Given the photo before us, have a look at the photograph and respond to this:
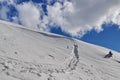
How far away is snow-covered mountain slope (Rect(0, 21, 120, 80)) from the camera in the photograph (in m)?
17.5

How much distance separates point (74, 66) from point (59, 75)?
4025 millimetres

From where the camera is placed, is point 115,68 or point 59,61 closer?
point 59,61

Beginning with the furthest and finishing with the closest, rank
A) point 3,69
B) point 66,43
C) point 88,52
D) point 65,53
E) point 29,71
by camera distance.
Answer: point 66,43 < point 88,52 < point 65,53 < point 29,71 < point 3,69

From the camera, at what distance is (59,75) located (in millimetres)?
18625

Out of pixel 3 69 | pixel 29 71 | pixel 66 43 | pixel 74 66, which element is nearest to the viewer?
pixel 3 69

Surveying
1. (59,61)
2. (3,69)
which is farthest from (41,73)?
(59,61)

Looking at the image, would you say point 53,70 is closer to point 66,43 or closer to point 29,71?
point 29,71

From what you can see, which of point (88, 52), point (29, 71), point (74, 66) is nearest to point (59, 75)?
point (29, 71)

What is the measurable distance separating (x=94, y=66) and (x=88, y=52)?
642cm

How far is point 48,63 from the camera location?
21.1 meters

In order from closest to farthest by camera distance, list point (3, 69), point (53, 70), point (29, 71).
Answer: point (3, 69) → point (29, 71) → point (53, 70)

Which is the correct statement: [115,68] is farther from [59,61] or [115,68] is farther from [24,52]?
[24,52]

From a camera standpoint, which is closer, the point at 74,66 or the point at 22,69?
the point at 22,69

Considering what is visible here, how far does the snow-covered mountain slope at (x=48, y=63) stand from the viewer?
17.5 m
